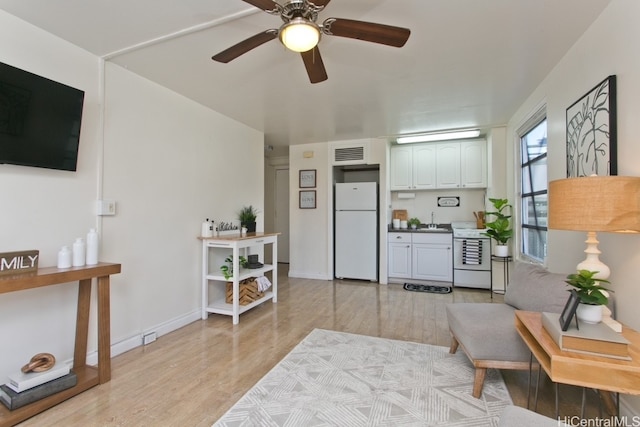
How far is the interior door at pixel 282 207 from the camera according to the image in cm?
659

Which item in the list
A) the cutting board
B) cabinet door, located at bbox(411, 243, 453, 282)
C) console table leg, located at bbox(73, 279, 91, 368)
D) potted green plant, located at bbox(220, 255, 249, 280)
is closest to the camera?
console table leg, located at bbox(73, 279, 91, 368)

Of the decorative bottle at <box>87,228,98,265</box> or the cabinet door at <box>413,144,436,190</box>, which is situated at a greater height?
the cabinet door at <box>413,144,436,190</box>

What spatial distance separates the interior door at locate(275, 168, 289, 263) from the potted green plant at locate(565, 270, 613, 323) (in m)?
5.54

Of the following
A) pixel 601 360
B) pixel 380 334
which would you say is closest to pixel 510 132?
pixel 380 334

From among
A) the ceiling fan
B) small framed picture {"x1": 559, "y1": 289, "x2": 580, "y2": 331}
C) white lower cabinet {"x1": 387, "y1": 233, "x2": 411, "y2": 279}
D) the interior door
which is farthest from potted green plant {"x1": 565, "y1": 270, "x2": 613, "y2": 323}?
the interior door

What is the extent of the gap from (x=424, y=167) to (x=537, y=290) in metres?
3.22

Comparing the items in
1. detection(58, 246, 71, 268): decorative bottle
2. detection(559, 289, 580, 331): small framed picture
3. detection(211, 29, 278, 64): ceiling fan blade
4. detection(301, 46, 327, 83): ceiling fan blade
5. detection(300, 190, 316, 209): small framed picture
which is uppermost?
detection(211, 29, 278, 64): ceiling fan blade

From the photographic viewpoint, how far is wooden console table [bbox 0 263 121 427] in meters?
1.61

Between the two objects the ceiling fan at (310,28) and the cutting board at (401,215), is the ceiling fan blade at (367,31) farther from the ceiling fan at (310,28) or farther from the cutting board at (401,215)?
the cutting board at (401,215)

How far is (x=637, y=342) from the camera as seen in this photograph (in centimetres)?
131

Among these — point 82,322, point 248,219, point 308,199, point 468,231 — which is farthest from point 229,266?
point 468,231

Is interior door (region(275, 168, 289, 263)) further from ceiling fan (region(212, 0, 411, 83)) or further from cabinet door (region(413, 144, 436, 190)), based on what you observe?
ceiling fan (region(212, 0, 411, 83))

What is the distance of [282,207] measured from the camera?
6.61m

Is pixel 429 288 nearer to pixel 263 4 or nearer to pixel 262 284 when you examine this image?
pixel 262 284
